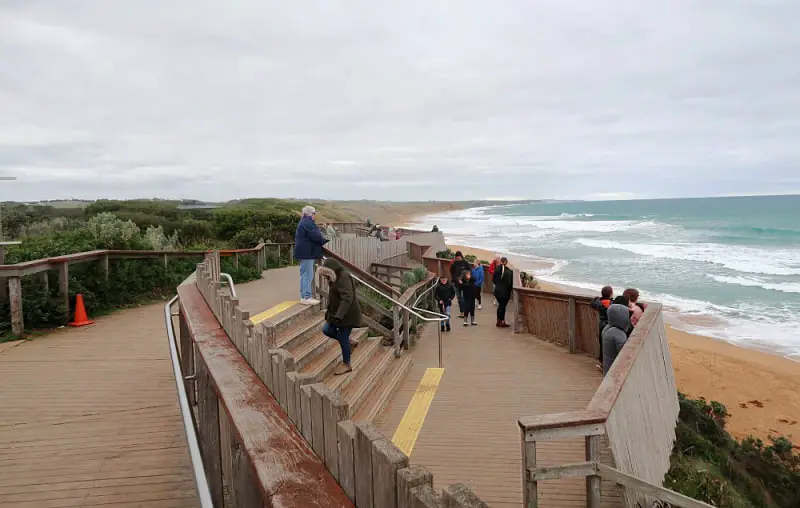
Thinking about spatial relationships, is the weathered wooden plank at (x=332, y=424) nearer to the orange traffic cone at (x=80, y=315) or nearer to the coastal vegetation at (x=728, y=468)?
the coastal vegetation at (x=728, y=468)

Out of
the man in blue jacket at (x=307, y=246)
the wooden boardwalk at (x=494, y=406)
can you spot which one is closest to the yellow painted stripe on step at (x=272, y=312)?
the man in blue jacket at (x=307, y=246)

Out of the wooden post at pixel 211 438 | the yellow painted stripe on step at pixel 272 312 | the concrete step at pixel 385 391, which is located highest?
the wooden post at pixel 211 438

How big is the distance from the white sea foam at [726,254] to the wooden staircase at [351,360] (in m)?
34.7

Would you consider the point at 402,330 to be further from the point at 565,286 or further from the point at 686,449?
the point at 565,286

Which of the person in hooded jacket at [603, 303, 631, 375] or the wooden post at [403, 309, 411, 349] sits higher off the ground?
the person in hooded jacket at [603, 303, 631, 375]

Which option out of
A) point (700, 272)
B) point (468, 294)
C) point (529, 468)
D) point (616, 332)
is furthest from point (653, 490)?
point (700, 272)

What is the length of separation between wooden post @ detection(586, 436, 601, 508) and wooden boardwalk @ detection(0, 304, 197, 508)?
271 cm

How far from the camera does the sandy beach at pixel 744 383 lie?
12312 millimetres

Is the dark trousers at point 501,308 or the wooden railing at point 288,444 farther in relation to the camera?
the dark trousers at point 501,308

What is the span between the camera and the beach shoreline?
40.4ft

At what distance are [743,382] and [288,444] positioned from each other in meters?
16.2

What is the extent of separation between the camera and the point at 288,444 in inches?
85.1

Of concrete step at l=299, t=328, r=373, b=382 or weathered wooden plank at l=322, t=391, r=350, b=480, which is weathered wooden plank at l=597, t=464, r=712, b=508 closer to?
weathered wooden plank at l=322, t=391, r=350, b=480

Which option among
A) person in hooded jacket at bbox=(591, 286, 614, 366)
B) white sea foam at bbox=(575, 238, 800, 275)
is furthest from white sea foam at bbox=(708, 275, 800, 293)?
person in hooded jacket at bbox=(591, 286, 614, 366)
